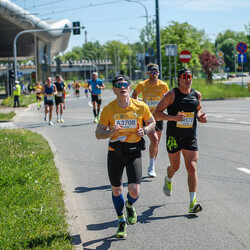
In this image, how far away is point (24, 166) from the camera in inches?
332

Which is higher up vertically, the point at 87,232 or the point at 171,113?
the point at 171,113

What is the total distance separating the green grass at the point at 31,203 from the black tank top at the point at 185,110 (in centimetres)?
172

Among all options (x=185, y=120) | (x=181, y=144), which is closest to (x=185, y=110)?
(x=185, y=120)

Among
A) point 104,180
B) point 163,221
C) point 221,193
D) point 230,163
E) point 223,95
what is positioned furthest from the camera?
point 223,95

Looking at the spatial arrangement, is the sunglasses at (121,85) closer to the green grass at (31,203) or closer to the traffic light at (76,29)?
the green grass at (31,203)

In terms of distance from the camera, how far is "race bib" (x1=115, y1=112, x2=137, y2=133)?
516cm

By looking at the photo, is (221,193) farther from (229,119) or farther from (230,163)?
(229,119)

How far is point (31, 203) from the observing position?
20.3 ft

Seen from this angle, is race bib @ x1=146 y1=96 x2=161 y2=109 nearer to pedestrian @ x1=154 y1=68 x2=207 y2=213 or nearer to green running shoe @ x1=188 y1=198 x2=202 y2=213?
pedestrian @ x1=154 y1=68 x2=207 y2=213

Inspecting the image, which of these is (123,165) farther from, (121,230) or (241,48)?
(241,48)

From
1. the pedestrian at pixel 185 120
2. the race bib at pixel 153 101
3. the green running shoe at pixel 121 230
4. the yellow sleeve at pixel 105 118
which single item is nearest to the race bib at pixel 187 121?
the pedestrian at pixel 185 120

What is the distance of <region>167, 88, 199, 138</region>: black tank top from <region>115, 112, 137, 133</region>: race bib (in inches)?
42.2

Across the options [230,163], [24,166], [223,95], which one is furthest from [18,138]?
[223,95]

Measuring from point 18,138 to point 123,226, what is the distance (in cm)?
797
